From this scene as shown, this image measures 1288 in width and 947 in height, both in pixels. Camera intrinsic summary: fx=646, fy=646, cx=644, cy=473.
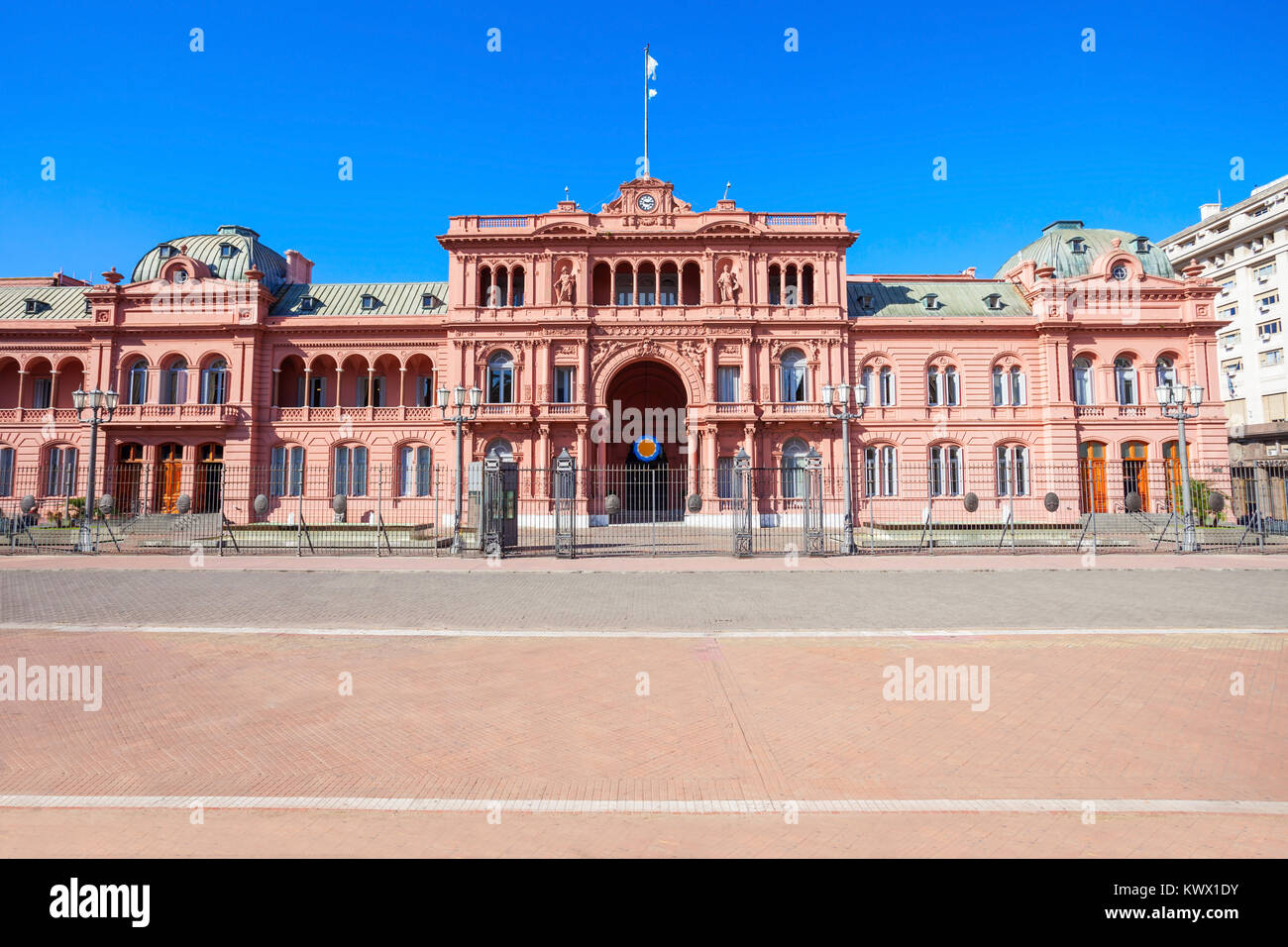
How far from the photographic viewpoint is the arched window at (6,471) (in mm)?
34469

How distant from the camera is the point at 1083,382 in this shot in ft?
118

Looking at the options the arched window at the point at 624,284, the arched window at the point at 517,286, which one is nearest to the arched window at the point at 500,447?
the arched window at the point at 517,286

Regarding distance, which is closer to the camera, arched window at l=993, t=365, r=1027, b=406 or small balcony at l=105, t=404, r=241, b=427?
small balcony at l=105, t=404, r=241, b=427

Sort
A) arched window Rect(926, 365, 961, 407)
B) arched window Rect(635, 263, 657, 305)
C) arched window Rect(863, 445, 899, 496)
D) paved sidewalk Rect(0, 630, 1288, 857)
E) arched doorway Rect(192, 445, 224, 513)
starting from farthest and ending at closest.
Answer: arched window Rect(635, 263, 657, 305)
arched window Rect(926, 365, 961, 407)
arched window Rect(863, 445, 899, 496)
arched doorway Rect(192, 445, 224, 513)
paved sidewalk Rect(0, 630, 1288, 857)

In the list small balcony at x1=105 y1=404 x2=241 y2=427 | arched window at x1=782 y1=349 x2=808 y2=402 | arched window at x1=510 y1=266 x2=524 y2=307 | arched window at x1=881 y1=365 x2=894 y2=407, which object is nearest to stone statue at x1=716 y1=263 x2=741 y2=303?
arched window at x1=782 y1=349 x2=808 y2=402

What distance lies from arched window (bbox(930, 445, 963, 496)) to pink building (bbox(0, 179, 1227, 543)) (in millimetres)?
133

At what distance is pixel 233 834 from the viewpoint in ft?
11.6

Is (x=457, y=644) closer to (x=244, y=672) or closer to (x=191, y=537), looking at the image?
(x=244, y=672)

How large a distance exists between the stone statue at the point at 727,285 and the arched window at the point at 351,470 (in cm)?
2148

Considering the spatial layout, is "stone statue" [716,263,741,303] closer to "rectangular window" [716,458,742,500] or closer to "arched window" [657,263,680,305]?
"arched window" [657,263,680,305]


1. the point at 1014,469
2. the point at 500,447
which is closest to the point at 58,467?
the point at 500,447

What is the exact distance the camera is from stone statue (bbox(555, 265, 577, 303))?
34.9 metres

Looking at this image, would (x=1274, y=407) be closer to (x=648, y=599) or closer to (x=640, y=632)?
(x=648, y=599)

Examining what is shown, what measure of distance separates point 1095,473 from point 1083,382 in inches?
199
